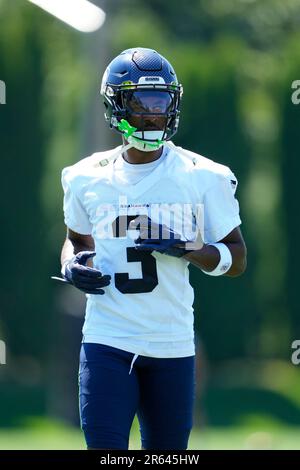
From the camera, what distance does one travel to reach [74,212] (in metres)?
4.70

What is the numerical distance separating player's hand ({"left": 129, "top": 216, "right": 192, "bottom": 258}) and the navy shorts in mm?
414

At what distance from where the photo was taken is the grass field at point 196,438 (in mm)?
8781

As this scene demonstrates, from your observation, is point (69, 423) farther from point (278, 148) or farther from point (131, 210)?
point (131, 210)

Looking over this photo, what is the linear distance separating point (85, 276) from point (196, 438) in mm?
5039

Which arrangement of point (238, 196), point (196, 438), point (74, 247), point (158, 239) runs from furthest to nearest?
point (238, 196), point (196, 438), point (74, 247), point (158, 239)

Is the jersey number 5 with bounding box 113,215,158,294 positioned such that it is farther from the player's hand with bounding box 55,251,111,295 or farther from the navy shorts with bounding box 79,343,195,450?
the navy shorts with bounding box 79,343,195,450

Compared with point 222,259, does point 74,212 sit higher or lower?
higher

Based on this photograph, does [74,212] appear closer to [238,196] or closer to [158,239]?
[158,239]

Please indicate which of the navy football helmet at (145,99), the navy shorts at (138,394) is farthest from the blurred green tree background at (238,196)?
the navy shorts at (138,394)

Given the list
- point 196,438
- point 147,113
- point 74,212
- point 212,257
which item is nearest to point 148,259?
point 212,257

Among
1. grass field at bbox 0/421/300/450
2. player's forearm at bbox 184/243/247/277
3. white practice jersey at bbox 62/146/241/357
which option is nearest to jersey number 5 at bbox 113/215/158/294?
white practice jersey at bbox 62/146/241/357

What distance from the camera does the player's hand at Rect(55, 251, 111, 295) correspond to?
440cm

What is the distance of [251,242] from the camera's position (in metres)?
12.7

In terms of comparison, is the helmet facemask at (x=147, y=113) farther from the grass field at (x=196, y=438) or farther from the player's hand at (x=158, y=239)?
the grass field at (x=196, y=438)
